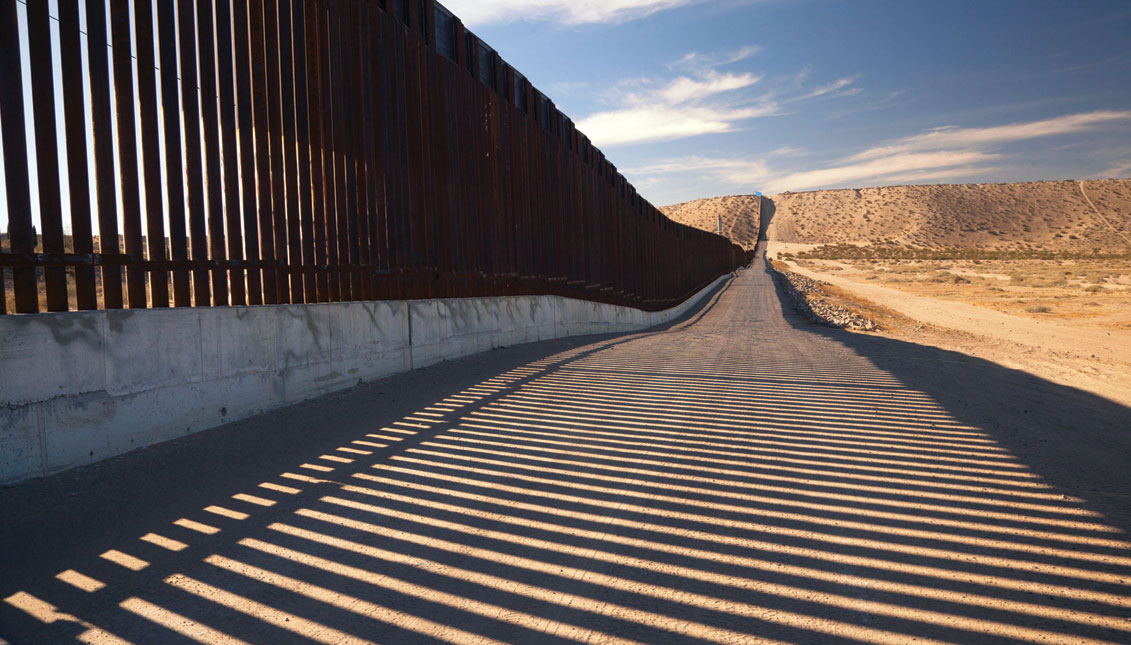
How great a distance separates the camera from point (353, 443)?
496cm

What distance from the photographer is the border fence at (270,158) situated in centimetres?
418

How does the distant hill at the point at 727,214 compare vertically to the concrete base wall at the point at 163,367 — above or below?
above

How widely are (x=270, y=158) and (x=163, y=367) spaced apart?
2.49 metres

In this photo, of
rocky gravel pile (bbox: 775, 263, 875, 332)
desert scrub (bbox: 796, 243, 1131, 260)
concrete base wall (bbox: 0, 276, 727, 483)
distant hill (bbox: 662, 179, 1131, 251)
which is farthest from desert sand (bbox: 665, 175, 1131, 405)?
concrete base wall (bbox: 0, 276, 727, 483)

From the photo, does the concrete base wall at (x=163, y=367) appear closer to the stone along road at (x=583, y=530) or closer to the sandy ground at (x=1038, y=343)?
the stone along road at (x=583, y=530)

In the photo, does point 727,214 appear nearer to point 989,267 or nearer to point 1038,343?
point 989,267

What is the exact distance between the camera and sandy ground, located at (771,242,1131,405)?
970 centimetres

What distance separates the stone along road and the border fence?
4.40ft

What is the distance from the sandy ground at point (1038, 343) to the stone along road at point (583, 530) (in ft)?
13.7

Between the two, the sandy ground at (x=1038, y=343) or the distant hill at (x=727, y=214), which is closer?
the sandy ground at (x=1038, y=343)

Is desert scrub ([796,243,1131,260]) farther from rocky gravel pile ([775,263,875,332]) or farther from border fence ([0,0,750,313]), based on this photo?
border fence ([0,0,750,313])

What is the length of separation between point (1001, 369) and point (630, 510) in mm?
9037

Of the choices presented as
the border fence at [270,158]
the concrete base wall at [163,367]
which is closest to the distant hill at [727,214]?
the border fence at [270,158]

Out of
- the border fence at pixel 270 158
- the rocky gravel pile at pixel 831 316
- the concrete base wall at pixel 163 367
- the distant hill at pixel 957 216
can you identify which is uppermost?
the distant hill at pixel 957 216
